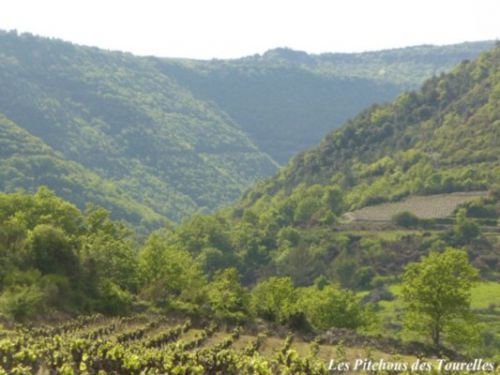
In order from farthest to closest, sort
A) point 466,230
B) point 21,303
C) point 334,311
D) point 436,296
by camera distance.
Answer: point 466,230 < point 334,311 < point 436,296 < point 21,303

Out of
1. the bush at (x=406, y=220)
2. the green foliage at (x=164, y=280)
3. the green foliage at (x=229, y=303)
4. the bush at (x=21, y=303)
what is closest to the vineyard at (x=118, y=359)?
the bush at (x=21, y=303)

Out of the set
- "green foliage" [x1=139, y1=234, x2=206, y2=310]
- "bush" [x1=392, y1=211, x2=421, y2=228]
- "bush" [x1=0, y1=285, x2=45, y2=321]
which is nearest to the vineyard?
"bush" [x1=0, y1=285, x2=45, y2=321]

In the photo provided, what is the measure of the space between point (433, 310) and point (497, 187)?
429 feet

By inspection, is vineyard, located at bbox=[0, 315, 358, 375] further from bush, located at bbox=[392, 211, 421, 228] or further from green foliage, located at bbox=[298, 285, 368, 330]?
bush, located at bbox=[392, 211, 421, 228]

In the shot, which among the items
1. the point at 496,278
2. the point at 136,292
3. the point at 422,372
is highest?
the point at 422,372

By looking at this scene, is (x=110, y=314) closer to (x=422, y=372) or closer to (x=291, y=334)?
(x=291, y=334)

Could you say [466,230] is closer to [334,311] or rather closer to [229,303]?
[334,311]

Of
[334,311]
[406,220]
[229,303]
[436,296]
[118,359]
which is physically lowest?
[406,220]

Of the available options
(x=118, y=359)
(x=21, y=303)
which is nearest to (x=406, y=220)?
(x=21, y=303)

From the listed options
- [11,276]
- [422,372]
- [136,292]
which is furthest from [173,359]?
[136,292]

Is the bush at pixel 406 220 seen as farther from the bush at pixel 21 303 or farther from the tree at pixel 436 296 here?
the bush at pixel 21 303

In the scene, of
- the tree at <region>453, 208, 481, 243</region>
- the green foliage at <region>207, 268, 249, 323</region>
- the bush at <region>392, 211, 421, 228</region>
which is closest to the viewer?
the green foliage at <region>207, 268, 249, 323</region>

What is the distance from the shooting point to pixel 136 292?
88.7 metres

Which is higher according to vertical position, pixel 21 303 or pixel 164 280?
pixel 21 303
